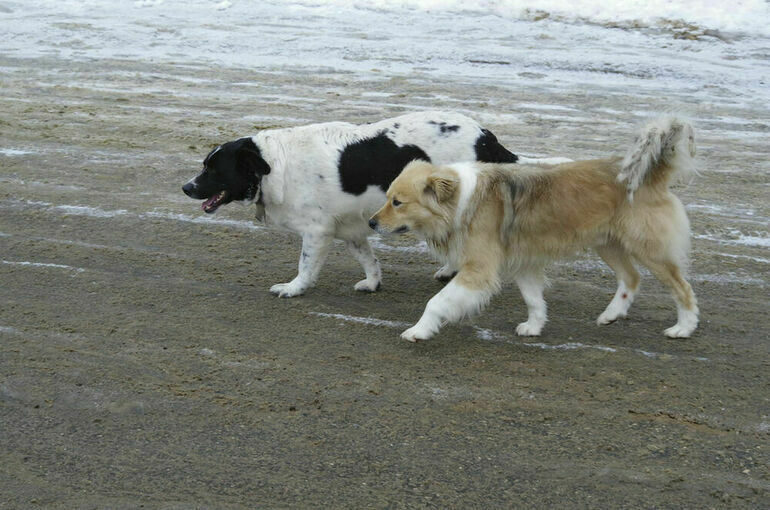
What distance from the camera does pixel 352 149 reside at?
709 centimetres

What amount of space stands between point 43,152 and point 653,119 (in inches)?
301

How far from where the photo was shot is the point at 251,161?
699 cm

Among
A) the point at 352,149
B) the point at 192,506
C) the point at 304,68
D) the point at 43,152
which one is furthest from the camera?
the point at 304,68

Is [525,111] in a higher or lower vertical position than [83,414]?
higher

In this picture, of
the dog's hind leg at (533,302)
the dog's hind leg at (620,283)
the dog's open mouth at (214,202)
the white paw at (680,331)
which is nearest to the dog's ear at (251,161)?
the dog's open mouth at (214,202)

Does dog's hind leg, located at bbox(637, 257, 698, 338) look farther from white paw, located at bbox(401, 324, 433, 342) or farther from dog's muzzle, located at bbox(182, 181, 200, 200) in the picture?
dog's muzzle, located at bbox(182, 181, 200, 200)

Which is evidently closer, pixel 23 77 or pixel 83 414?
pixel 83 414

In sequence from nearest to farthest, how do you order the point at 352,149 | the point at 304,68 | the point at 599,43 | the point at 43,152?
the point at 352,149, the point at 43,152, the point at 304,68, the point at 599,43

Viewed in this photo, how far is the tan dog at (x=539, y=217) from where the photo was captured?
6.10m

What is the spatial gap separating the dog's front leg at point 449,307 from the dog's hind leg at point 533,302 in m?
0.40

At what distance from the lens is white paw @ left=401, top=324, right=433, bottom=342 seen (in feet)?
20.3

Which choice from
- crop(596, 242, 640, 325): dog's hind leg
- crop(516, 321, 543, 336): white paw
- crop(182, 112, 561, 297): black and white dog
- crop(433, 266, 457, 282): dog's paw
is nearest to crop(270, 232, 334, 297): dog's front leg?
crop(182, 112, 561, 297): black and white dog

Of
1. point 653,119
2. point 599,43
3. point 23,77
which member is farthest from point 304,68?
point 653,119

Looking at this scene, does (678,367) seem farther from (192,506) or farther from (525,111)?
(525,111)
